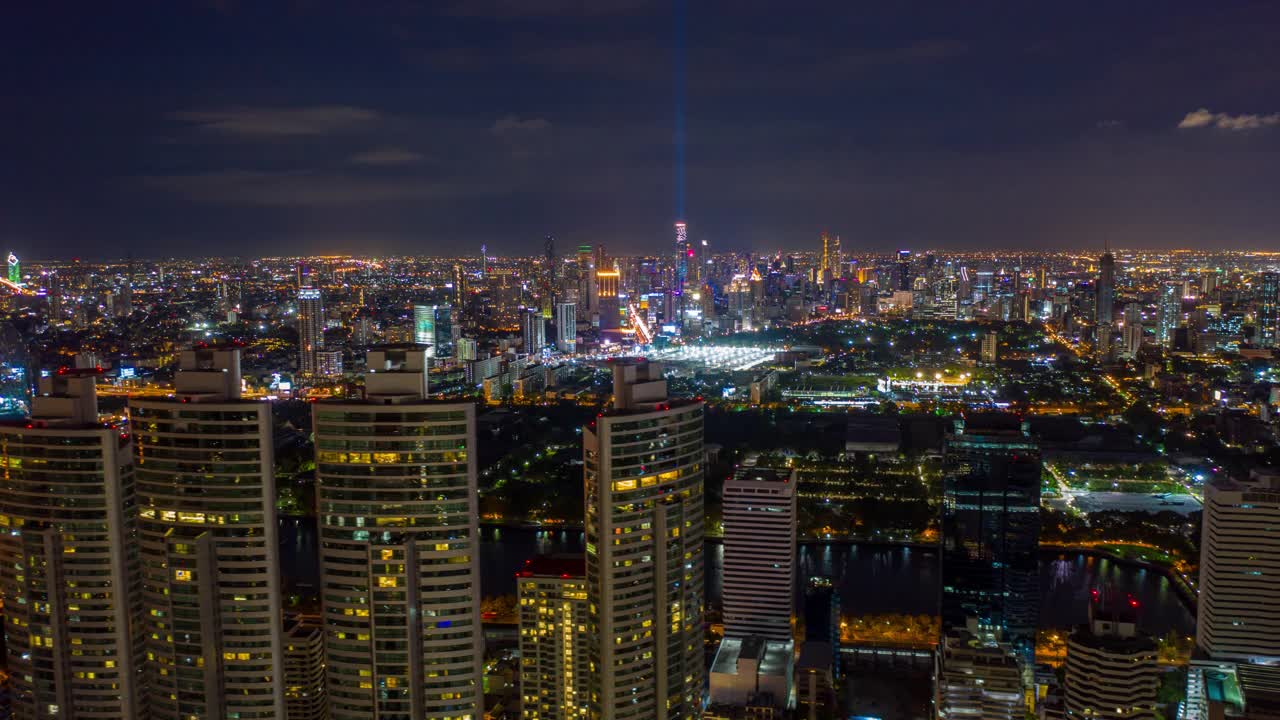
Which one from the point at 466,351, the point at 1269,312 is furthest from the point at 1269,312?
the point at 466,351

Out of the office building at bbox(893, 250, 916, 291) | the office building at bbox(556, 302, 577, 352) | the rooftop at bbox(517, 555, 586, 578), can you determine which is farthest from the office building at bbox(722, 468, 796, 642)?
the office building at bbox(893, 250, 916, 291)

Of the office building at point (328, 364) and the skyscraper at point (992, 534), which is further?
the office building at point (328, 364)

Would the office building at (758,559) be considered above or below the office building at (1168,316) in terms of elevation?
below

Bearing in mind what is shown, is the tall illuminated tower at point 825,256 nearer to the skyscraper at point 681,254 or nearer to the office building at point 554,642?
the skyscraper at point 681,254

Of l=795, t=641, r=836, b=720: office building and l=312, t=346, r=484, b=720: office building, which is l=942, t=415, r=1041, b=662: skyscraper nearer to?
l=795, t=641, r=836, b=720: office building

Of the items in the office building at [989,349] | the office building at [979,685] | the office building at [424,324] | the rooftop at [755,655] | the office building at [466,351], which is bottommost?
the rooftop at [755,655]

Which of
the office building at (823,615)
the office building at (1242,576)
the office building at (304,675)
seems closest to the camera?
the office building at (304,675)

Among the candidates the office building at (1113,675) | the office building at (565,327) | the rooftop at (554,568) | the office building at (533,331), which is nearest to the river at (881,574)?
the office building at (1113,675)

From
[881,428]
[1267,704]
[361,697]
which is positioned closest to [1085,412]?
[881,428]
